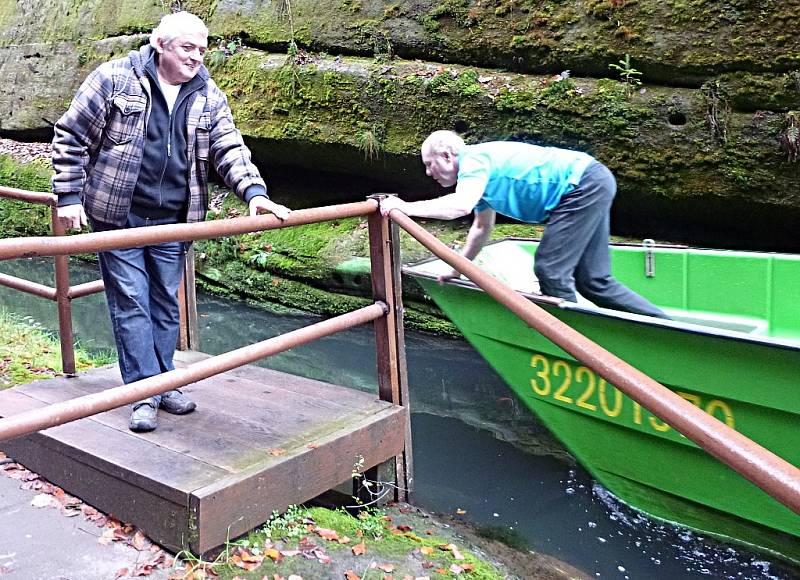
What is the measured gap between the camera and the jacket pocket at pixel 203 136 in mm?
3258

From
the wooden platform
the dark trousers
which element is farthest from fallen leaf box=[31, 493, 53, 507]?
the dark trousers

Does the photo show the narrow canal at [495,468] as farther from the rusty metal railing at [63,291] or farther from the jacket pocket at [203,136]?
the jacket pocket at [203,136]

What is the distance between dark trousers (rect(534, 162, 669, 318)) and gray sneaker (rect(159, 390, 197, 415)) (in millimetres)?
2184

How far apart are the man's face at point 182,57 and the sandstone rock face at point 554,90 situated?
5.50m

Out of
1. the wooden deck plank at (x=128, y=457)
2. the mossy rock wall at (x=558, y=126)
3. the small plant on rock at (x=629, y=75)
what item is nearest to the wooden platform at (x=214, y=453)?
the wooden deck plank at (x=128, y=457)

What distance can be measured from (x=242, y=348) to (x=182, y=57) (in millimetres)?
1188

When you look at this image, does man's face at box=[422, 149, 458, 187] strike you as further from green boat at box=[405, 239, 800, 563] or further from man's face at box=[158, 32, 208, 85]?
man's face at box=[158, 32, 208, 85]

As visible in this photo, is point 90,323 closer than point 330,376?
No

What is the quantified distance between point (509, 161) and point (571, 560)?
2.21 meters

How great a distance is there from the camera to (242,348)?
9.45ft

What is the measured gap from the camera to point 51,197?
4039 mm

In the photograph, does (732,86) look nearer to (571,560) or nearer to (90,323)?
(571,560)

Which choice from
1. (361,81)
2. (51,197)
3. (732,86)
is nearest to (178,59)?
(51,197)

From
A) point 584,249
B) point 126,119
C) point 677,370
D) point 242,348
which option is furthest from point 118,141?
point 677,370
